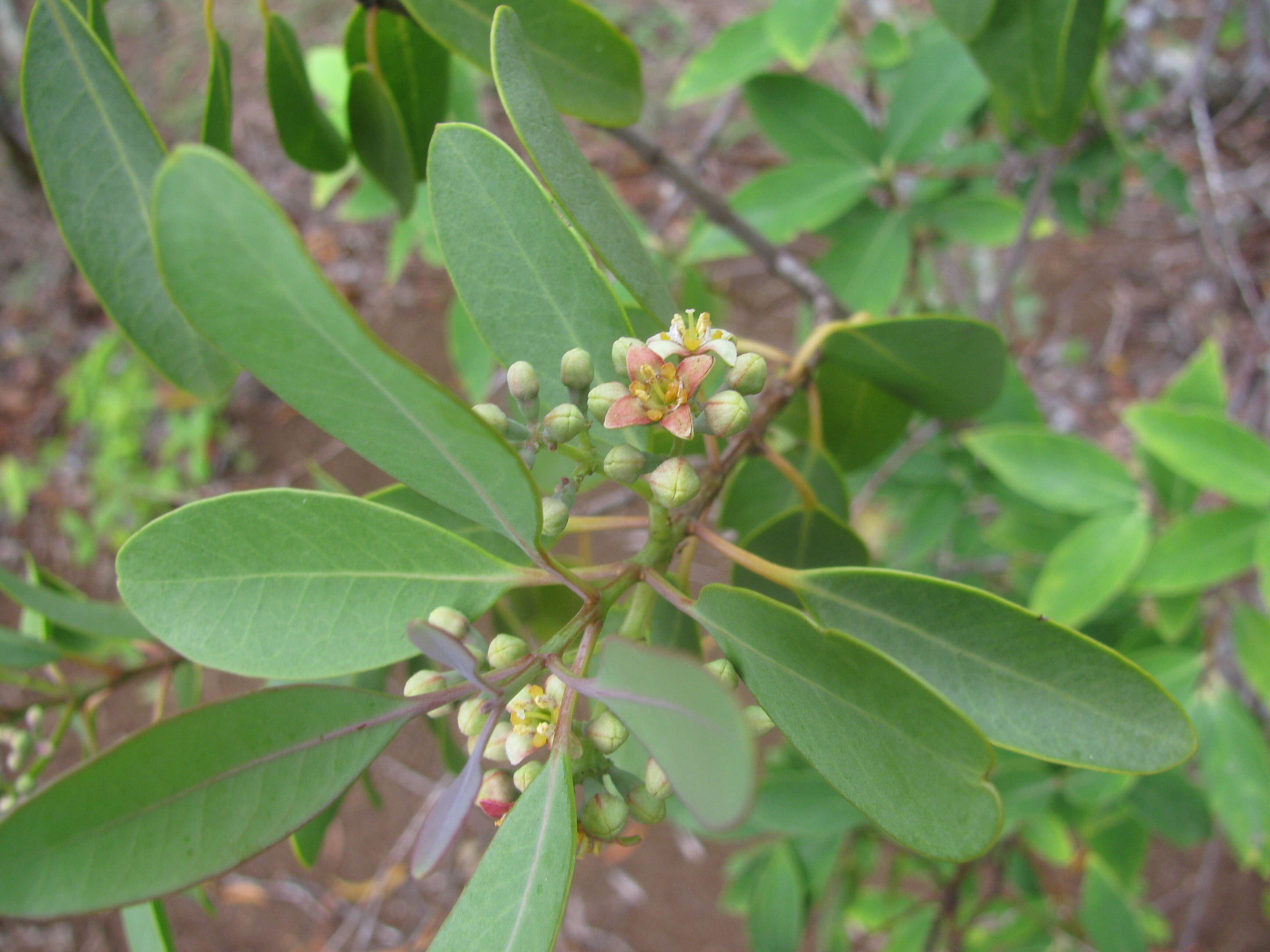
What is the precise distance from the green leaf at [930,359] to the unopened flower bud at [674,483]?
0.50 m

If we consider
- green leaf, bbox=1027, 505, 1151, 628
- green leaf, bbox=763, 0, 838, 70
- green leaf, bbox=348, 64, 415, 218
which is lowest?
green leaf, bbox=1027, 505, 1151, 628

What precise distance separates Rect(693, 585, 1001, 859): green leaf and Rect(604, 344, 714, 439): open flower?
198mm

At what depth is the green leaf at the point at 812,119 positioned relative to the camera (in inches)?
89.7

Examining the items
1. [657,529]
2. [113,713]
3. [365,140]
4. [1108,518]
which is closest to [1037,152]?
[1108,518]

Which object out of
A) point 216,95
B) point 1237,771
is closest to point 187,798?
point 216,95

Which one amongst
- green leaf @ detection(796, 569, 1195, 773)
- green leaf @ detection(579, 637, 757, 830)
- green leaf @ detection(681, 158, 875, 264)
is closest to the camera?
green leaf @ detection(579, 637, 757, 830)

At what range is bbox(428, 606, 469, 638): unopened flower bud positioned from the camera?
97 centimetres

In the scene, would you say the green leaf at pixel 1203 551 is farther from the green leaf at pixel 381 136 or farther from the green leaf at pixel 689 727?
the green leaf at pixel 381 136

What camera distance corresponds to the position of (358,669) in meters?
0.98

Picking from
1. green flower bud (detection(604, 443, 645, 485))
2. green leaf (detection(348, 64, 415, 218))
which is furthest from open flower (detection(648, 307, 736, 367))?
green leaf (detection(348, 64, 415, 218))

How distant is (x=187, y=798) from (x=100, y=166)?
892 mm

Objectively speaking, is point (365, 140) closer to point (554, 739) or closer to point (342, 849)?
point (554, 739)

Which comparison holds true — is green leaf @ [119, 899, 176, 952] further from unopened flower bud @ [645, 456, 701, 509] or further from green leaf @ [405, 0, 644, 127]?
green leaf @ [405, 0, 644, 127]

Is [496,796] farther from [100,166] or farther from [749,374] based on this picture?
[100,166]
